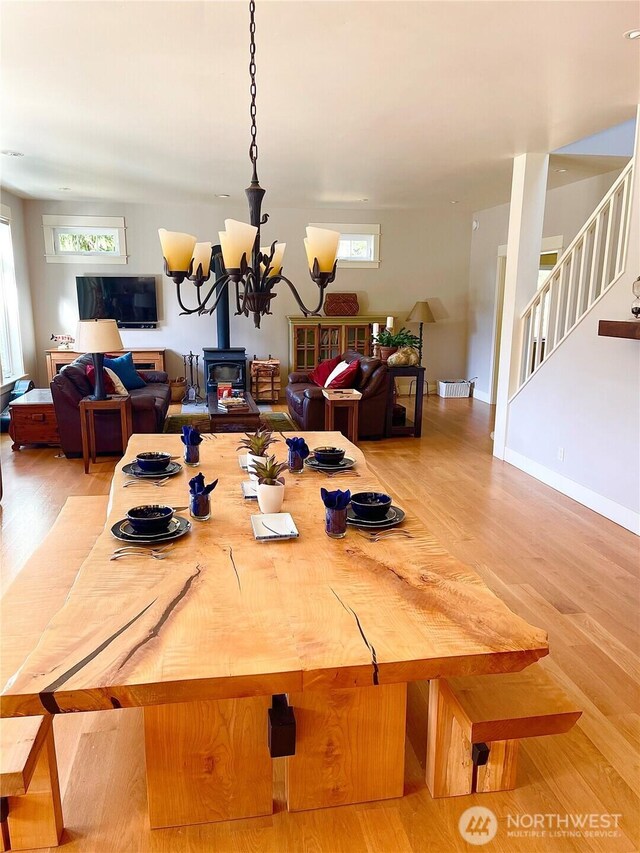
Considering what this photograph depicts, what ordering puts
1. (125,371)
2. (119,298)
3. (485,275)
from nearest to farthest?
1. (125,371)
2. (119,298)
3. (485,275)

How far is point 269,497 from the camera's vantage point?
2.14 meters

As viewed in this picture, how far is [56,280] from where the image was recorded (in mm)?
8102

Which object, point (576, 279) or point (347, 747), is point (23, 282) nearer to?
point (576, 279)

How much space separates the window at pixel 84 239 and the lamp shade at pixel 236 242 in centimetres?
674

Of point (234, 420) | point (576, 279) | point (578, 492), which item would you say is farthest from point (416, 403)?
point (578, 492)

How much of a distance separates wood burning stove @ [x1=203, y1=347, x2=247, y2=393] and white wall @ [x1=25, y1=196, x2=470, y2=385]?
0.65m

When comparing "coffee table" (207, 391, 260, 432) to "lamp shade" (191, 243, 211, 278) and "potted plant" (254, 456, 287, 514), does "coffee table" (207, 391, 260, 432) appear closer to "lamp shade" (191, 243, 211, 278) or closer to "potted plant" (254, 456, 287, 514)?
"lamp shade" (191, 243, 211, 278)

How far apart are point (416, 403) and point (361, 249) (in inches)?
131

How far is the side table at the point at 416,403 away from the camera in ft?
20.8

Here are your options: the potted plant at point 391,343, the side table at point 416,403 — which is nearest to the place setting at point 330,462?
the side table at point 416,403

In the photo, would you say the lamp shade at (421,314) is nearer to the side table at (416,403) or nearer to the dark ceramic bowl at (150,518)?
the side table at (416,403)

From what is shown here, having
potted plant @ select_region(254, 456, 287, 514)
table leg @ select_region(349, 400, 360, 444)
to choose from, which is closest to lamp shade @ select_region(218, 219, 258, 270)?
potted plant @ select_region(254, 456, 287, 514)

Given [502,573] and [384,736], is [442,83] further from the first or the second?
[384,736]

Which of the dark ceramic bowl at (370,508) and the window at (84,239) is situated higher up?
the window at (84,239)
